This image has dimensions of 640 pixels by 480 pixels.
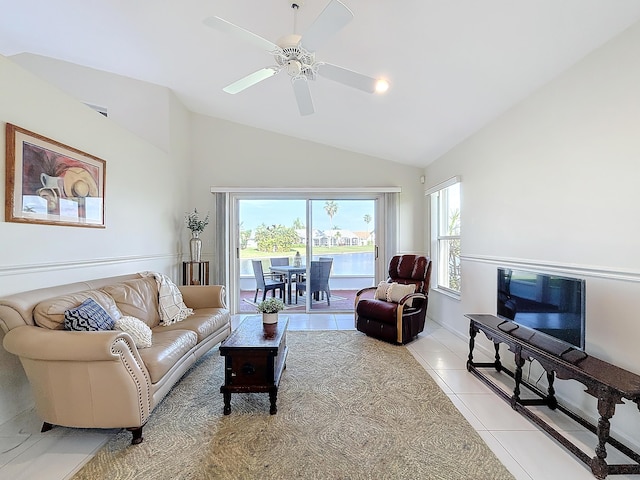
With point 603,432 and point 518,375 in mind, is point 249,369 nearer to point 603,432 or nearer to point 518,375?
point 518,375

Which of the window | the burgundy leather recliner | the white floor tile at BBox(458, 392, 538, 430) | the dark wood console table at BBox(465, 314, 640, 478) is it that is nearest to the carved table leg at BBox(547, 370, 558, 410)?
the dark wood console table at BBox(465, 314, 640, 478)

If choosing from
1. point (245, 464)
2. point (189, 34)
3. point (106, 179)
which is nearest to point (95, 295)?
point (106, 179)

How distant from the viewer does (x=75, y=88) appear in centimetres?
424

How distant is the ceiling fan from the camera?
1.84 metres

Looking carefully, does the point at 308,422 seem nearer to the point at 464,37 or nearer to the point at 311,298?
the point at 464,37

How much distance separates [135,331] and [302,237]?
3.42m

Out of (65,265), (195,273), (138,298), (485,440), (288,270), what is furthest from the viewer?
(288,270)

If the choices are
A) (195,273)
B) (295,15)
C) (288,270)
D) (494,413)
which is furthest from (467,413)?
(195,273)

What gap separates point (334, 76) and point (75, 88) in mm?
3867

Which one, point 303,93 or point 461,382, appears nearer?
point 303,93

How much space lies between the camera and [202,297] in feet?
12.7

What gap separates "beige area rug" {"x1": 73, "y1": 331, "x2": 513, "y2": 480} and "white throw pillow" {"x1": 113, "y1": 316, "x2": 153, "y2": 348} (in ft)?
1.73

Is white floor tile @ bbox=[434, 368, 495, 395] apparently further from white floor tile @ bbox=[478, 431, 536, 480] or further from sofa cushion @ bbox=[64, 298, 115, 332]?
sofa cushion @ bbox=[64, 298, 115, 332]

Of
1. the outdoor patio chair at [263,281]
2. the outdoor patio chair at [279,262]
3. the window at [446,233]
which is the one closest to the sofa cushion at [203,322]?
the outdoor patio chair at [263,281]
